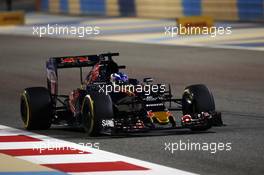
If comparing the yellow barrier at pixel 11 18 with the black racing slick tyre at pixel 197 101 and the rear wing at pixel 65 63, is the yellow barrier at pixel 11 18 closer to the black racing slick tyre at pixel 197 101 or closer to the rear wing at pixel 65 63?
the rear wing at pixel 65 63

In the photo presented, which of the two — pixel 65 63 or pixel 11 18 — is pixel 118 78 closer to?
pixel 65 63

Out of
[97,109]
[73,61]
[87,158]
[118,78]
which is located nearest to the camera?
[87,158]

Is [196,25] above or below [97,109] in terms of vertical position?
above

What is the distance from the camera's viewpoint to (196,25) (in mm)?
28391

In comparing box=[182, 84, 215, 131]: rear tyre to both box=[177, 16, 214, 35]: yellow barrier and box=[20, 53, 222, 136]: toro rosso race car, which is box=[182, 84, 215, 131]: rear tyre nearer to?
box=[20, 53, 222, 136]: toro rosso race car

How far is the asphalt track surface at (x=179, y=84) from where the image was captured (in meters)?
10.4

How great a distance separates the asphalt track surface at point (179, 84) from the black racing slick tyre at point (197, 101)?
0.27 meters

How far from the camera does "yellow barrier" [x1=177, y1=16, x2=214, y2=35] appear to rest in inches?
1114

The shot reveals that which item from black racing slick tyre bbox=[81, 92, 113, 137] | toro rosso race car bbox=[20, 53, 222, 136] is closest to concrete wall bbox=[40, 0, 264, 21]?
toro rosso race car bbox=[20, 53, 222, 136]

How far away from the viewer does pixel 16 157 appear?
10.7m

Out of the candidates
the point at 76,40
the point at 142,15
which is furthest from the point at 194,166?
the point at 142,15

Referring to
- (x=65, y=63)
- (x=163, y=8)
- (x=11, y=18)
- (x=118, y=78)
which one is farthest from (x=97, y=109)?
(x=11, y=18)

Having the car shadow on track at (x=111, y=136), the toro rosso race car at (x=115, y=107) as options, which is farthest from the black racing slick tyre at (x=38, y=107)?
the car shadow on track at (x=111, y=136)

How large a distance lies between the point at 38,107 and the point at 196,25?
1644 centimetres
